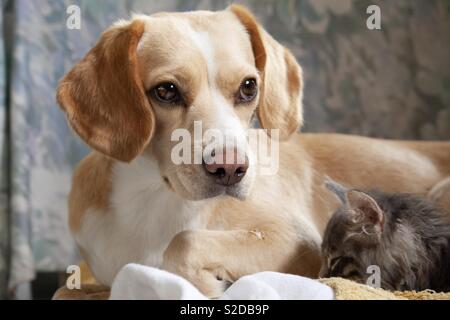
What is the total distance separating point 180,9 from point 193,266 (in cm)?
123

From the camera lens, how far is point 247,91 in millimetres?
1481

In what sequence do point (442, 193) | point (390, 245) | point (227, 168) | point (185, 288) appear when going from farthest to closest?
point (442, 193) < point (390, 245) < point (227, 168) < point (185, 288)

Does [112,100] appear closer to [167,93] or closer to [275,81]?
[167,93]

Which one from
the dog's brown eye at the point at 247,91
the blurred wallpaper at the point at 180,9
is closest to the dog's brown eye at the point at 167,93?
the dog's brown eye at the point at 247,91

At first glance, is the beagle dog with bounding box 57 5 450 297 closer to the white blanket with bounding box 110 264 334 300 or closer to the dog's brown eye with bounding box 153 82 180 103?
the dog's brown eye with bounding box 153 82 180 103

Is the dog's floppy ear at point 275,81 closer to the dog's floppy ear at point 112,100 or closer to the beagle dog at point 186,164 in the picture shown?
the beagle dog at point 186,164

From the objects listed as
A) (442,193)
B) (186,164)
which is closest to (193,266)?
(186,164)

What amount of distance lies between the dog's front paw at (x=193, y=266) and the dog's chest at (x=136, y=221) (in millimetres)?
105

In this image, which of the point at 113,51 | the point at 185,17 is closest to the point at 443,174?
the point at 185,17

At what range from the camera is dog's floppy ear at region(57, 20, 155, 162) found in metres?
1.38

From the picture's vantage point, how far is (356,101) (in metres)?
2.41

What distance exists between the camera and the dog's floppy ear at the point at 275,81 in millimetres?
1581

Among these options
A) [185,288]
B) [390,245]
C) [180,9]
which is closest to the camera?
[185,288]

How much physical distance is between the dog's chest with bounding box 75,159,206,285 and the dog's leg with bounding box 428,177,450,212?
0.68m
